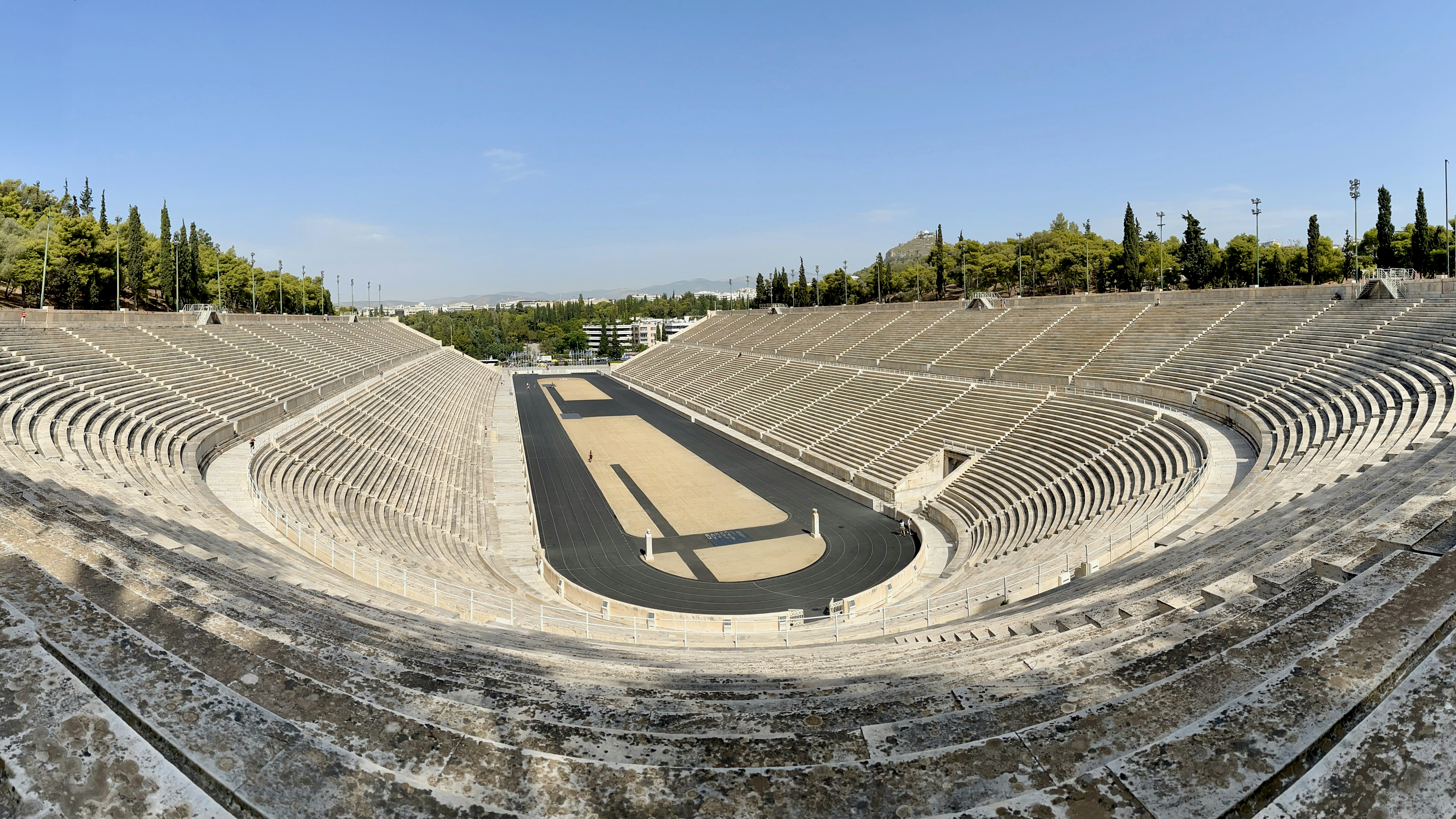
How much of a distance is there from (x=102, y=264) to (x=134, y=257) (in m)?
3.56

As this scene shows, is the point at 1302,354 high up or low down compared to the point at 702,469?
up

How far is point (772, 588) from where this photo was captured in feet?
59.7

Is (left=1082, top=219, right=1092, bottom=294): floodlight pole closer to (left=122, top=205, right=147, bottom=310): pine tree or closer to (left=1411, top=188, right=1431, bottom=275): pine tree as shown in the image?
(left=1411, top=188, right=1431, bottom=275): pine tree

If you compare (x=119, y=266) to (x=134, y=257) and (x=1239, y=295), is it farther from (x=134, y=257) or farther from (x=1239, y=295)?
(x=1239, y=295)

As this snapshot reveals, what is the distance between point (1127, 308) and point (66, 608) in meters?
40.3

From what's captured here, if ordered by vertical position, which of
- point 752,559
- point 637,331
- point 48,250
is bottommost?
point 752,559

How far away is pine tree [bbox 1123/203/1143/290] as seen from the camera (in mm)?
54531

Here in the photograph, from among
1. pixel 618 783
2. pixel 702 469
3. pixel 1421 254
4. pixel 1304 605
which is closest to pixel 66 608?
Answer: pixel 618 783

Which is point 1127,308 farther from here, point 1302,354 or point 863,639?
point 863,639

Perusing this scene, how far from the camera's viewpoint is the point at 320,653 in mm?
4355

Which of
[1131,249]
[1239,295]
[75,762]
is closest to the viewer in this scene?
[75,762]

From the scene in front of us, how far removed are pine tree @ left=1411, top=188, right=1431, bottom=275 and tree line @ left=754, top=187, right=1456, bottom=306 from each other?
66 mm

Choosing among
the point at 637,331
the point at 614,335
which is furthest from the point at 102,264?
the point at 637,331

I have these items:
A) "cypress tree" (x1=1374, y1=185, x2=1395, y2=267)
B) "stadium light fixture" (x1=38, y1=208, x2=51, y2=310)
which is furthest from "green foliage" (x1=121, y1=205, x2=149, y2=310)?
"cypress tree" (x1=1374, y1=185, x2=1395, y2=267)
